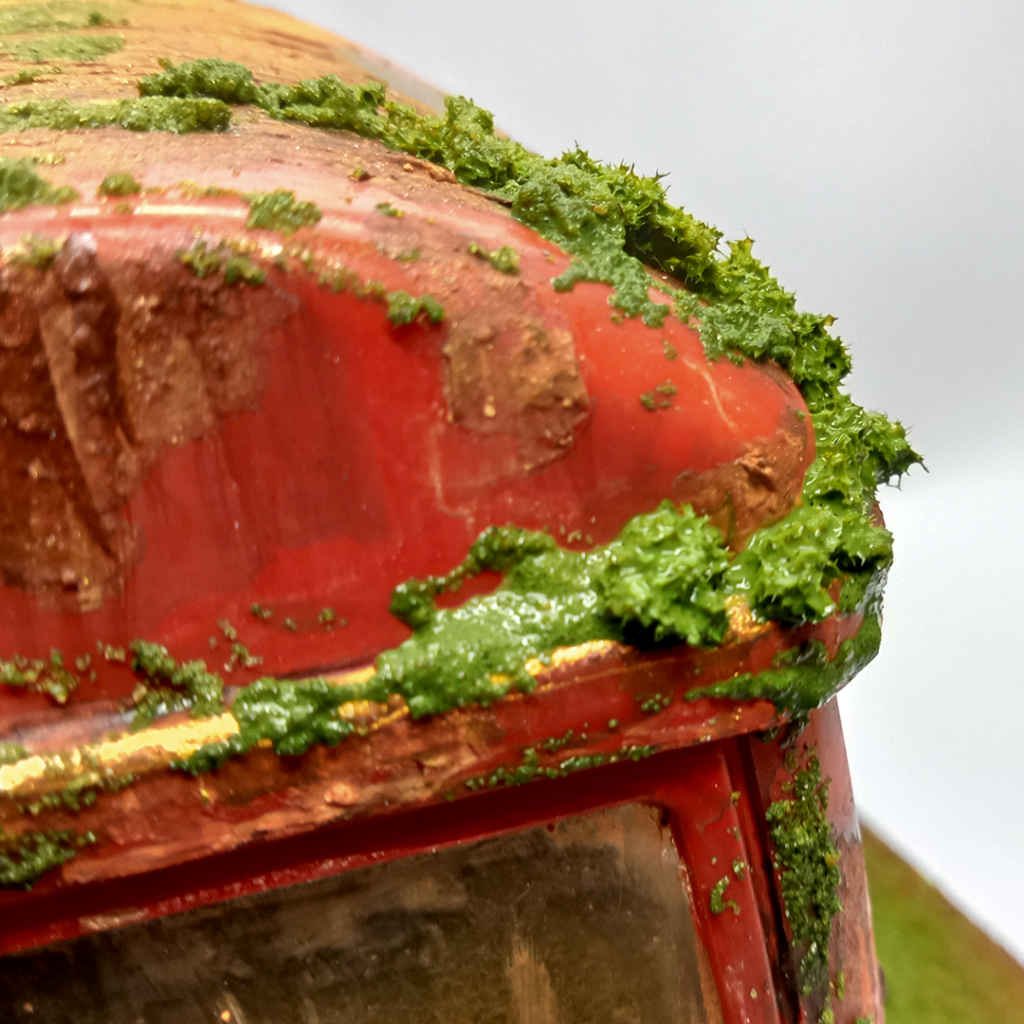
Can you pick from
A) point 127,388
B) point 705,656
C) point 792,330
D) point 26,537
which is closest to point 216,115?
point 127,388

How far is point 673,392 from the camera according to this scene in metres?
1.19

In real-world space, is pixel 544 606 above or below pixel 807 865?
above

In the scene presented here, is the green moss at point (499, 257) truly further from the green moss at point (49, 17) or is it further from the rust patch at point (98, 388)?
the green moss at point (49, 17)

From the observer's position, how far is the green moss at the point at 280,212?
41.4 inches

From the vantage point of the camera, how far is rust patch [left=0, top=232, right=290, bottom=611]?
3.28ft

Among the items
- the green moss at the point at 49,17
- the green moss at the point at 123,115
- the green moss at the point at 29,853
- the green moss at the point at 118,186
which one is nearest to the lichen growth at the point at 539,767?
the green moss at the point at 29,853

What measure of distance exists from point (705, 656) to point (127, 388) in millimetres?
823

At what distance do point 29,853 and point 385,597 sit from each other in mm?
544

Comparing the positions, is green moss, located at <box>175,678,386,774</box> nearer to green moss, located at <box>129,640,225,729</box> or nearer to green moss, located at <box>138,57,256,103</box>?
green moss, located at <box>129,640,225,729</box>

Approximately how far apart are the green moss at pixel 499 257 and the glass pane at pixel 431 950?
2.61 feet

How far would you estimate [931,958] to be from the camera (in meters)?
2.95

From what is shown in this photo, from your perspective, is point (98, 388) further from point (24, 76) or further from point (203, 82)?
point (24, 76)

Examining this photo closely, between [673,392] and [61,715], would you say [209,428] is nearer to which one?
[61,715]

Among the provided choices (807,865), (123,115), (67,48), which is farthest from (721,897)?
(67,48)
